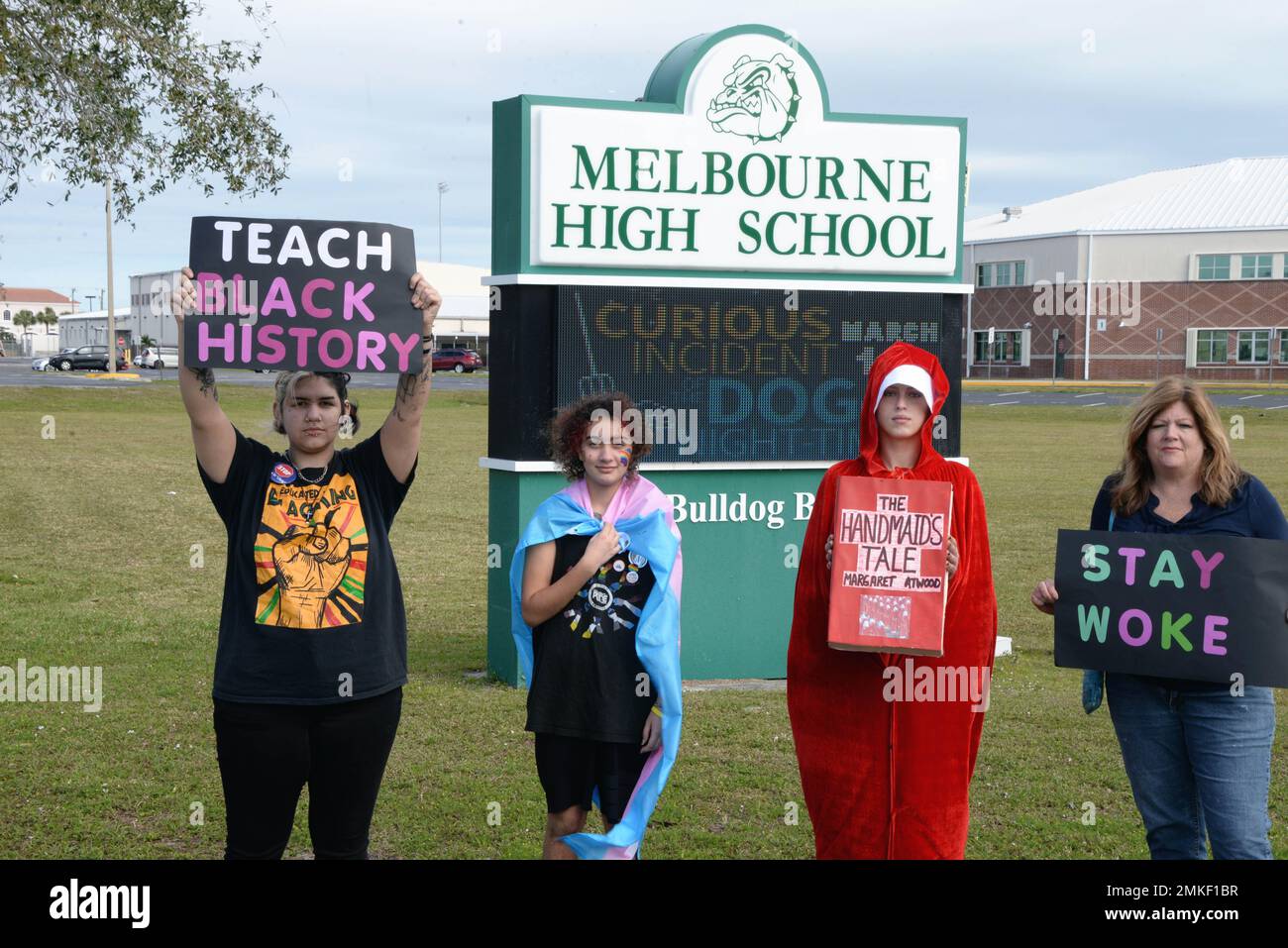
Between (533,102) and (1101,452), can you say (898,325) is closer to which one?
(533,102)

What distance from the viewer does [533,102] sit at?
799cm

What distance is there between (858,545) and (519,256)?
426 centimetres

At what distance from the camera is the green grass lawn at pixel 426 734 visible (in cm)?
580

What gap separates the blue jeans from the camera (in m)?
4.12

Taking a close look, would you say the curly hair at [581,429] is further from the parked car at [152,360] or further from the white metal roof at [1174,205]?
the white metal roof at [1174,205]

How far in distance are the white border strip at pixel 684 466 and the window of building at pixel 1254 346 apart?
56.2 meters

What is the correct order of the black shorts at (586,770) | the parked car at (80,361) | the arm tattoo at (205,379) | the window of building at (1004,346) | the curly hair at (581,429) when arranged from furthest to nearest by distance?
the window of building at (1004,346) → the parked car at (80,361) → the curly hair at (581,429) → the black shorts at (586,770) → the arm tattoo at (205,379)

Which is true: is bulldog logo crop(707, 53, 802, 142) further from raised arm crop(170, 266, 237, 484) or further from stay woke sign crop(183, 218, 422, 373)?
raised arm crop(170, 266, 237, 484)

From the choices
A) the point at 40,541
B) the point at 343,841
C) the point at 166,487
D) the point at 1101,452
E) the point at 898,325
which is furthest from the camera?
the point at 1101,452

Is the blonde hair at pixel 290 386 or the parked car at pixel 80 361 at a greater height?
the parked car at pixel 80 361

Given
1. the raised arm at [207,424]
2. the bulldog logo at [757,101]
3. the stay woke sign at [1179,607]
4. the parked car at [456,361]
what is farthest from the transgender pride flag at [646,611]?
the parked car at [456,361]

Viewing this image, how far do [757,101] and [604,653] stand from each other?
4.87 meters

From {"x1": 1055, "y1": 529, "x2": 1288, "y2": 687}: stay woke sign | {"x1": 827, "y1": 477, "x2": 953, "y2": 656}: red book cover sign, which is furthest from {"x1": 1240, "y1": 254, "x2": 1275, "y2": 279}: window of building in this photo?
{"x1": 827, "y1": 477, "x2": 953, "y2": 656}: red book cover sign

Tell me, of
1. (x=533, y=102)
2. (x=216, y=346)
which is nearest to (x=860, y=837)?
(x=216, y=346)
